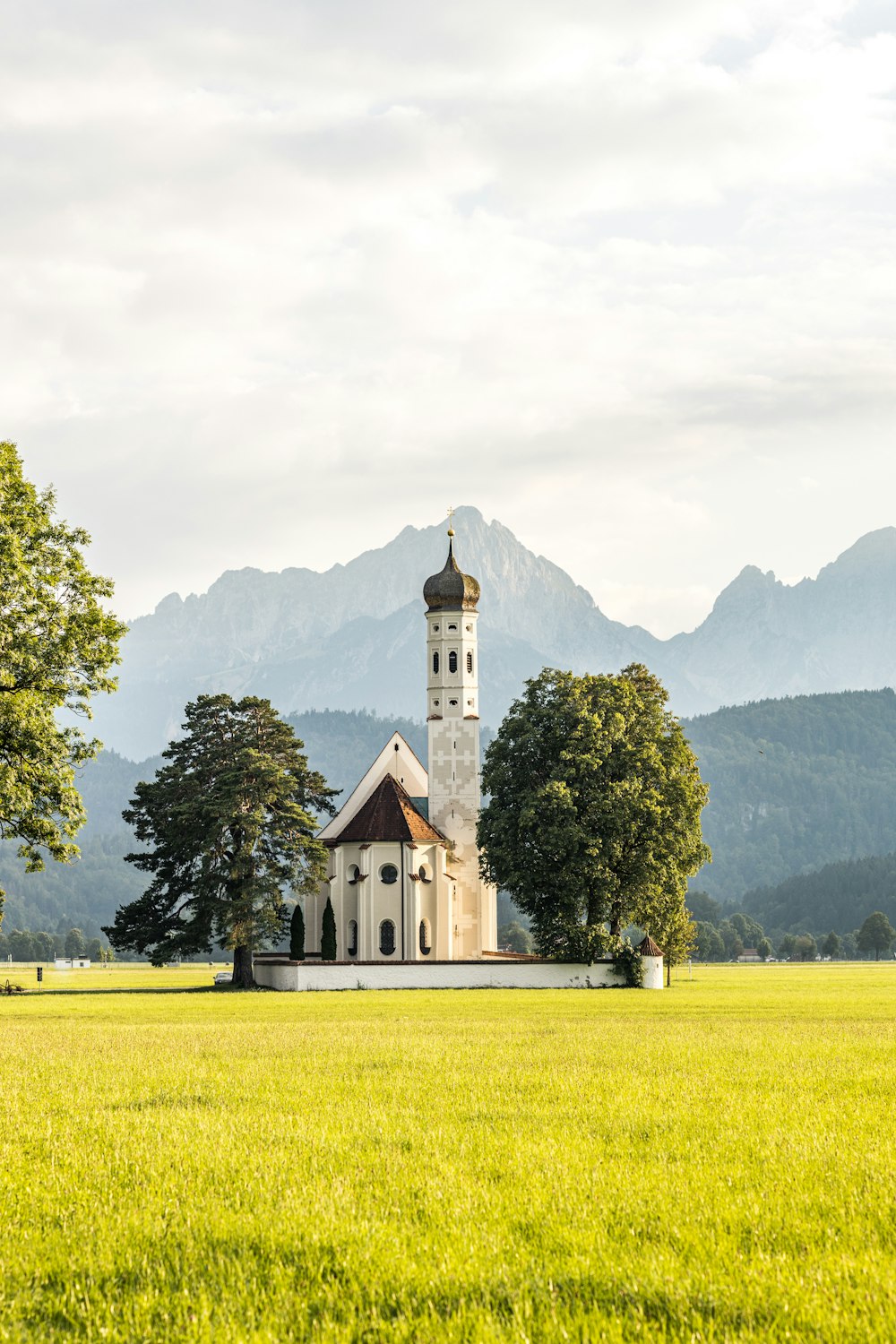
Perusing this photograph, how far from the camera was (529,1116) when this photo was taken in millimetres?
14523

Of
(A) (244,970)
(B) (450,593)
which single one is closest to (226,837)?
(A) (244,970)

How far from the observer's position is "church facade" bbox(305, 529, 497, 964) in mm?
84250

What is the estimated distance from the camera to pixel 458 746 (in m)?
94.2

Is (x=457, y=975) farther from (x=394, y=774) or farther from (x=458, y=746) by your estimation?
(x=394, y=774)

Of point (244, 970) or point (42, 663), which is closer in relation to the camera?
point (42, 663)

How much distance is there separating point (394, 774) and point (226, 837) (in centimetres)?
2863

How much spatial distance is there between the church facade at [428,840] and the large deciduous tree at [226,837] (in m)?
9.15

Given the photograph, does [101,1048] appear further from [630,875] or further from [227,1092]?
[630,875]

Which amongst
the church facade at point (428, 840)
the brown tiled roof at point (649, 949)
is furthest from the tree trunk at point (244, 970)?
the brown tiled roof at point (649, 949)

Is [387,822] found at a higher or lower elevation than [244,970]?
higher

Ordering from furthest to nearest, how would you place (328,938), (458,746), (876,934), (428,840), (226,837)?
(876,934), (458,746), (428,840), (328,938), (226,837)

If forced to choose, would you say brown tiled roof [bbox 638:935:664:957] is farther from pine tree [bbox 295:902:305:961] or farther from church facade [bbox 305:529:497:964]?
pine tree [bbox 295:902:305:961]

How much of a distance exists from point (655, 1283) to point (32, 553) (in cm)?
3233

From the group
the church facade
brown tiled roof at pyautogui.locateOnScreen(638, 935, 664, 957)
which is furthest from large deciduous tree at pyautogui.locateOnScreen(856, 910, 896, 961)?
brown tiled roof at pyautogui.locateOnScreen(638, 935, 664, 957)
